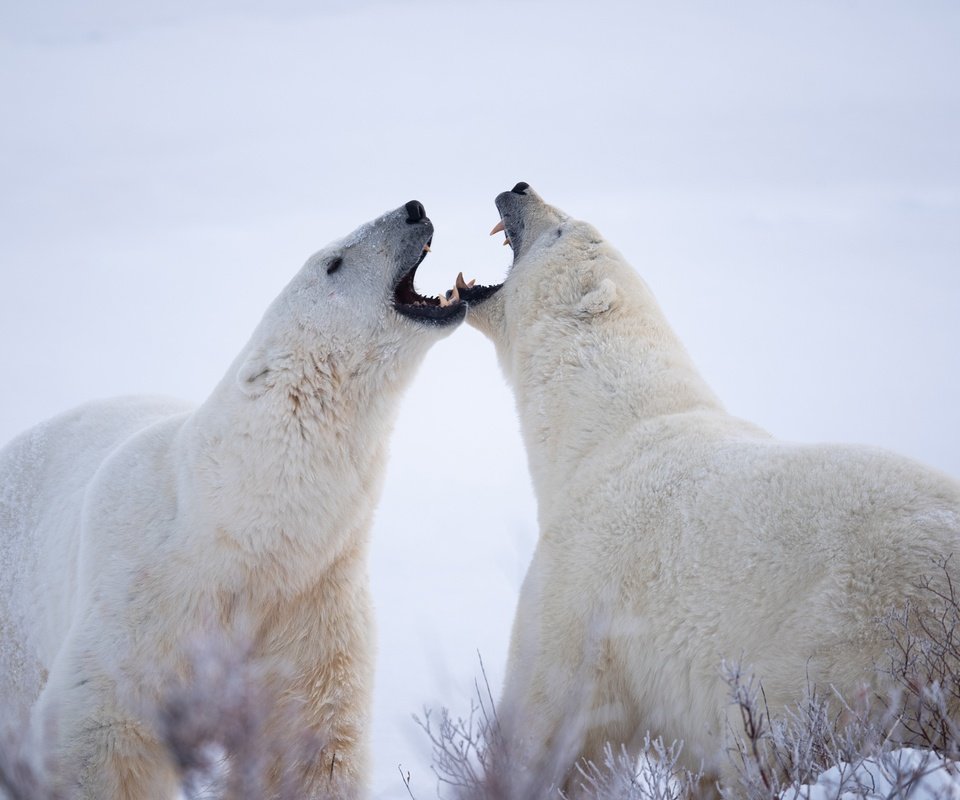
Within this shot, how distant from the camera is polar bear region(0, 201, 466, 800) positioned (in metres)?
3.08

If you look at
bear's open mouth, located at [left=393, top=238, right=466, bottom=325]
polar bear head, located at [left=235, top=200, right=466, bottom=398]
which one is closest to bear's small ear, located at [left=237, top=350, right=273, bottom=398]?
polar bear head, located at [left=235, top=200, right=466, bottom=398]

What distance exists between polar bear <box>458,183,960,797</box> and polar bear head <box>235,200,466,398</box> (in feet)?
1.73

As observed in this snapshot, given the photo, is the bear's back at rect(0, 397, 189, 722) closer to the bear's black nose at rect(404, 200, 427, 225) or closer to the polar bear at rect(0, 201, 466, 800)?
the polar bear at rect(0, 201, 466, 800)

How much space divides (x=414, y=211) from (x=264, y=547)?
1443mm

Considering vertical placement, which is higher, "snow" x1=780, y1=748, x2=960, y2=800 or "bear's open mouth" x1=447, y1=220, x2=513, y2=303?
"bear's open mouth" x1=447, y1=220, x2=513, y2=303

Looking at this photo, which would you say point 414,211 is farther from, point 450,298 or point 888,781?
point 888,781

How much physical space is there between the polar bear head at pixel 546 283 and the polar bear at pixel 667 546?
14 millimetres

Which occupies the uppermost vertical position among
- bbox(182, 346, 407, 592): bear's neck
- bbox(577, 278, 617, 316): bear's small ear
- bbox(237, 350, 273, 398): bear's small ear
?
bbox(577, 278, 617, 316): bear's small ear

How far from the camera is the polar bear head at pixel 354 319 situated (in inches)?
136

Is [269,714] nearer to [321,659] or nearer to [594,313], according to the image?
[321,659]

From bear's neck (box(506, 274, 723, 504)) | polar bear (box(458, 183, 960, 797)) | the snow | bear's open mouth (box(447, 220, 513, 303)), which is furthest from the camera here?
bear's open mouth (box(447, 220, 513, 303))

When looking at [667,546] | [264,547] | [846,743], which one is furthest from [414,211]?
[846,743]

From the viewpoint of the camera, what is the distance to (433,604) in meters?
8.34

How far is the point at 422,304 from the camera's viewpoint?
375 centimetres
